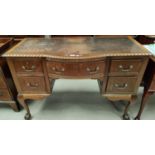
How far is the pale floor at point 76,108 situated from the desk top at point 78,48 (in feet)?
2.44

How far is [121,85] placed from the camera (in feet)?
3.76

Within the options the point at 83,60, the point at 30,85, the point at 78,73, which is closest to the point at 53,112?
the point at 30,85

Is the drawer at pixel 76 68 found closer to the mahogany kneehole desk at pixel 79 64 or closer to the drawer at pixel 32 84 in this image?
the mahogany kneehole desk at pixel 79 64

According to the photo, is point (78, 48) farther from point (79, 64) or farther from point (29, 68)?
point (29, 68)

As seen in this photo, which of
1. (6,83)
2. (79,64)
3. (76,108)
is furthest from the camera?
(76,108)

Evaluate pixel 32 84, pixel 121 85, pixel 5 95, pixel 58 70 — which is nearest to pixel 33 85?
pixel 32 84

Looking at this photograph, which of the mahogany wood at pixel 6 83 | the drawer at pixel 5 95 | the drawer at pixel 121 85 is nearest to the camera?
the drawer at pixel 121 85

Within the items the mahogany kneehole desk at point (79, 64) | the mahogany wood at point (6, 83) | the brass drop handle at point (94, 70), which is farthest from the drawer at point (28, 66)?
the brass drop handle at point (94, 70)

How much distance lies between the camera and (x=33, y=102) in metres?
1.66

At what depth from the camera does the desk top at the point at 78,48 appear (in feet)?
3.16

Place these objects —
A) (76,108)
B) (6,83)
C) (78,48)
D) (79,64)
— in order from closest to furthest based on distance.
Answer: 1. (79,64)
2. (78,48)
3. (6,83)
4. (76,108)

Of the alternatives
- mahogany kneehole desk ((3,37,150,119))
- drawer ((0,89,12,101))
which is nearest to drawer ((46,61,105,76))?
mahogany kneehole desk ((3,37,150,119))

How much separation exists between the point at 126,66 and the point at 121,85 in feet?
0.65

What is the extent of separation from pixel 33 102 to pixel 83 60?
3.34ft
